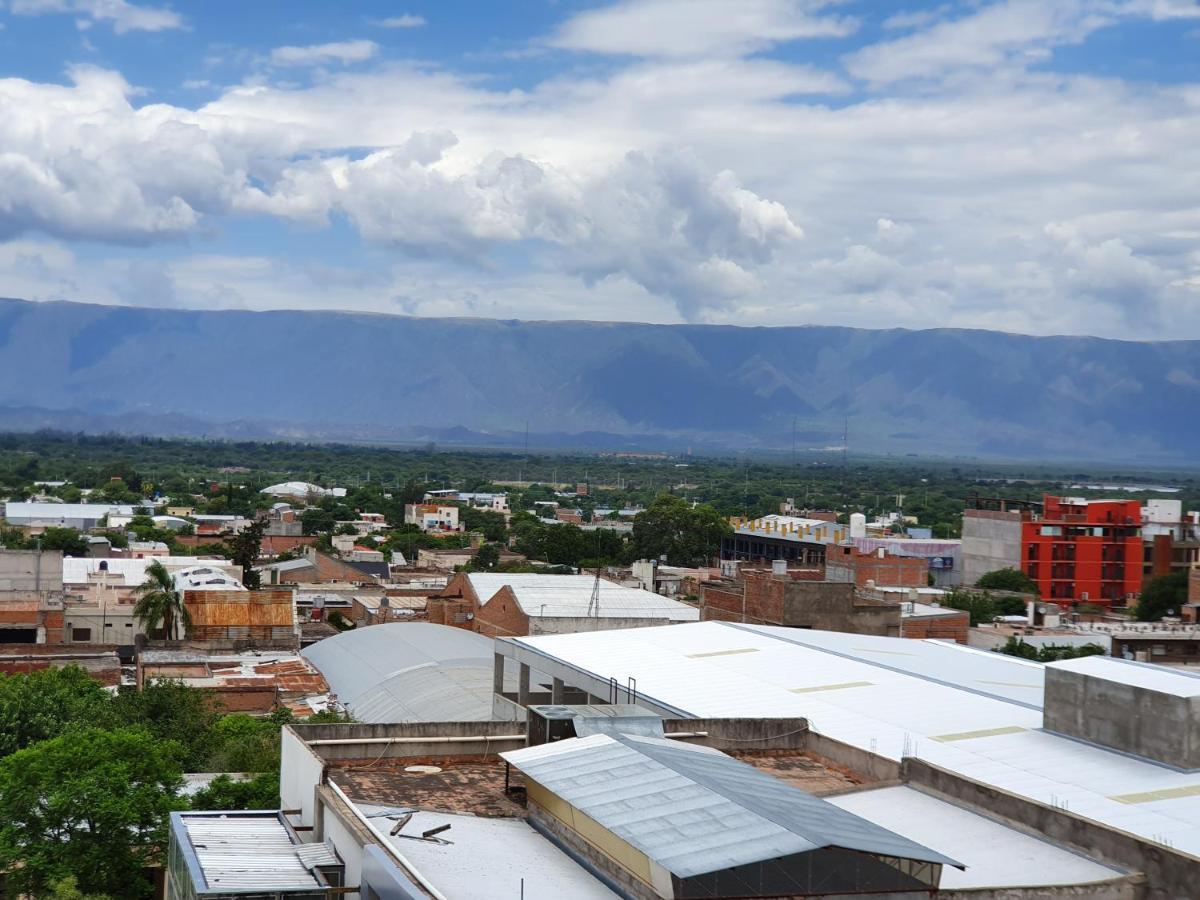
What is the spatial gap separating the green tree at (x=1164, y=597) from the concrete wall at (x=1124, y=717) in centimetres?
6518

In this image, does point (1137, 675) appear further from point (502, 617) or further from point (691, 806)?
point (502, 617)

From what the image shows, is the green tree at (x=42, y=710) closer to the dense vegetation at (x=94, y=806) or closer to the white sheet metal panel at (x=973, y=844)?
the dense vegetation at (x=94, y=806)

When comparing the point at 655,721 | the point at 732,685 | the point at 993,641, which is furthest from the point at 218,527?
the point at 655,721

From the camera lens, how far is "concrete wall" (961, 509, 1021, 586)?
3971 inches

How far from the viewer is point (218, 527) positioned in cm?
12862

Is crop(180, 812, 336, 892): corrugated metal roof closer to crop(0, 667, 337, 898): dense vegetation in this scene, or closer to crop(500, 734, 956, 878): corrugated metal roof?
crop(500, 734, 956, 878): corrugated metal roof

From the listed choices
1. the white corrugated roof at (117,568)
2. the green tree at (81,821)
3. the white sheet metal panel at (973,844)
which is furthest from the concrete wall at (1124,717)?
the white corrugated roof at (117,568)

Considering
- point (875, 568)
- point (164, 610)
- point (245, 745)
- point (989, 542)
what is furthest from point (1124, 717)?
point (989, 542)

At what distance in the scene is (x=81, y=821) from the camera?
25.5m

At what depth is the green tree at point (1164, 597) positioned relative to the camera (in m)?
84.9

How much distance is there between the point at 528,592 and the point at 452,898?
4472 cm

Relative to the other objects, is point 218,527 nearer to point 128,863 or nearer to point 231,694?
point 231,694

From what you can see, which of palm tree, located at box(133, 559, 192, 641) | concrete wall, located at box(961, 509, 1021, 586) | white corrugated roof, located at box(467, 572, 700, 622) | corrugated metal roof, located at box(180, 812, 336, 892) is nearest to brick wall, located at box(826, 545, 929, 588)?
white corrugated roof, located at box(467, 572, 700, 622)

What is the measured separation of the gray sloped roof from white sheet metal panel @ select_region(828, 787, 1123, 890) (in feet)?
71.2
